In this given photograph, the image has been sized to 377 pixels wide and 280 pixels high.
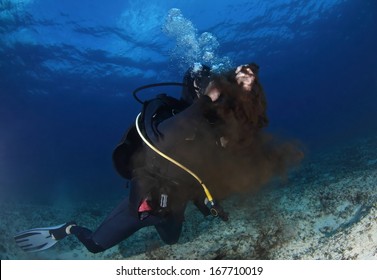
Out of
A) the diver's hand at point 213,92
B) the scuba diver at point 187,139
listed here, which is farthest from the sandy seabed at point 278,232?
the diver's hand at point 213,92

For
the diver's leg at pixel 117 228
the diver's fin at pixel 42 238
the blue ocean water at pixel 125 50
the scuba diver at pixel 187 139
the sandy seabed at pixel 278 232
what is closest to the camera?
the scuba diver at pixel 187 139

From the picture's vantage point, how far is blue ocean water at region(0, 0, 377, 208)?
2036cm

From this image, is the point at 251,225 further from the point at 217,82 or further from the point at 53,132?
the point at 53,132

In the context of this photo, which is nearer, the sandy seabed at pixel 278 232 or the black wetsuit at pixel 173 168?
the black wetsuit at pixel 173 168

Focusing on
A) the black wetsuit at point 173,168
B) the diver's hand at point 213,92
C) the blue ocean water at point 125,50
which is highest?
the blue ocean water at point 125,50

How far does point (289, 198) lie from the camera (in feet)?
23.4

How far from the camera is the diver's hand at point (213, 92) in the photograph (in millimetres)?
3094

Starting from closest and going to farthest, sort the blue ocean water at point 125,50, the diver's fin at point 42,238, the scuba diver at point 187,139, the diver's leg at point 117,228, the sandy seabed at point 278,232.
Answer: the scuba diver at point 187,139 < the sandy seabed at point 278,232 < the diver's leg at point 117,228 < the diver's fin at point 42,238 < the blue ocean water at point 125,50

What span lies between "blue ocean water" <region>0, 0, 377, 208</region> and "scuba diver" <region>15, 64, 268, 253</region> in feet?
3.68

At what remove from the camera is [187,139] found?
3299 mm

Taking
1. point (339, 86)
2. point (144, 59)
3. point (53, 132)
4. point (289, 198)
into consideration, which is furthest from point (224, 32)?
point (339, 86)

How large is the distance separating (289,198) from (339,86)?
2990 inches

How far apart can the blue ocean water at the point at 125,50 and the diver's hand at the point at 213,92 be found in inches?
52.9

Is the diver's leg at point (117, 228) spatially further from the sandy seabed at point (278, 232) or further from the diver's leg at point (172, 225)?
the sandy seabed at point (278, 232)
